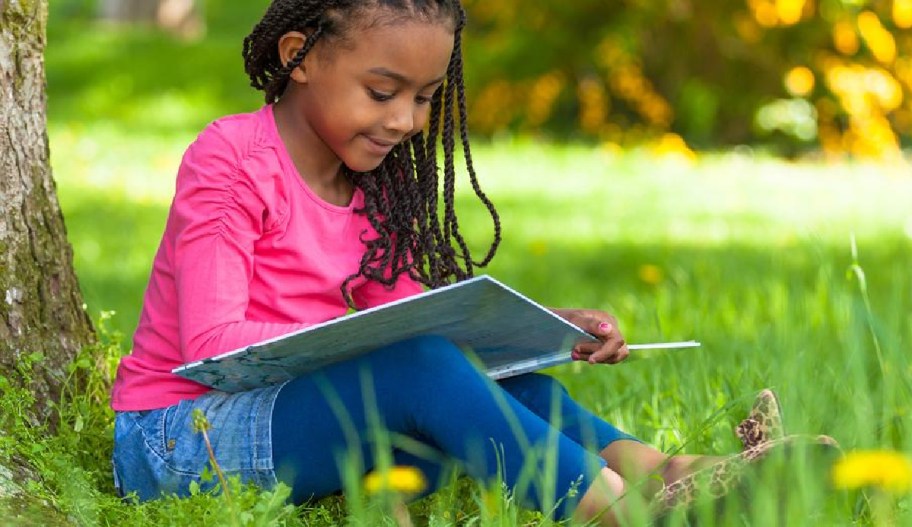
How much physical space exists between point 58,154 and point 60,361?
621cm

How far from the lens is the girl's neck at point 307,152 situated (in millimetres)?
2740

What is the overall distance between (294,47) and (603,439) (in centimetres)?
97

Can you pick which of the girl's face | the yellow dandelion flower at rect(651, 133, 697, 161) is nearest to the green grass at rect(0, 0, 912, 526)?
the yellow dandelion flower at rect(651, 133, 697, 161)

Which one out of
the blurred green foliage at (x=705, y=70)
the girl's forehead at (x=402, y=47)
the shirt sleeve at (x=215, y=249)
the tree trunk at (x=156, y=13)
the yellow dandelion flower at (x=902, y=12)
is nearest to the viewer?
the shirt sleeve at (x=215, y=249)

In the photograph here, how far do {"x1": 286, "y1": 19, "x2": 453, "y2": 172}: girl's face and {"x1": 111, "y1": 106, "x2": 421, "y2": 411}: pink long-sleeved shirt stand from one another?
0.10 metres

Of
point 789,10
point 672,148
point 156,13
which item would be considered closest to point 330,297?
point 672,148

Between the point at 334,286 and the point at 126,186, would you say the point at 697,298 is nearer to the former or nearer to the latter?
the point at 334,286

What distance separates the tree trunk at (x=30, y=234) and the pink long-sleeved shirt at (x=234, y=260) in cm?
22

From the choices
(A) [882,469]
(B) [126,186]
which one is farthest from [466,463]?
(B) [126,186]

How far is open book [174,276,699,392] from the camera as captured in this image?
226 centimetres

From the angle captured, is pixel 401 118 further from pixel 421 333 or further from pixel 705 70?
pixel 705 70

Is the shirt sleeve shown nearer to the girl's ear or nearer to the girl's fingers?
the girl's ear

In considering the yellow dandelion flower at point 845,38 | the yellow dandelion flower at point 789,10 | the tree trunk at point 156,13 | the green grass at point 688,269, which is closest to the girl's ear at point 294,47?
the green grass at point 688,269

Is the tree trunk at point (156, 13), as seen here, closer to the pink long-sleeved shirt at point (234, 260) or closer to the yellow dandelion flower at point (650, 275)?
the yellow dandelion flower at point (650, 275)
